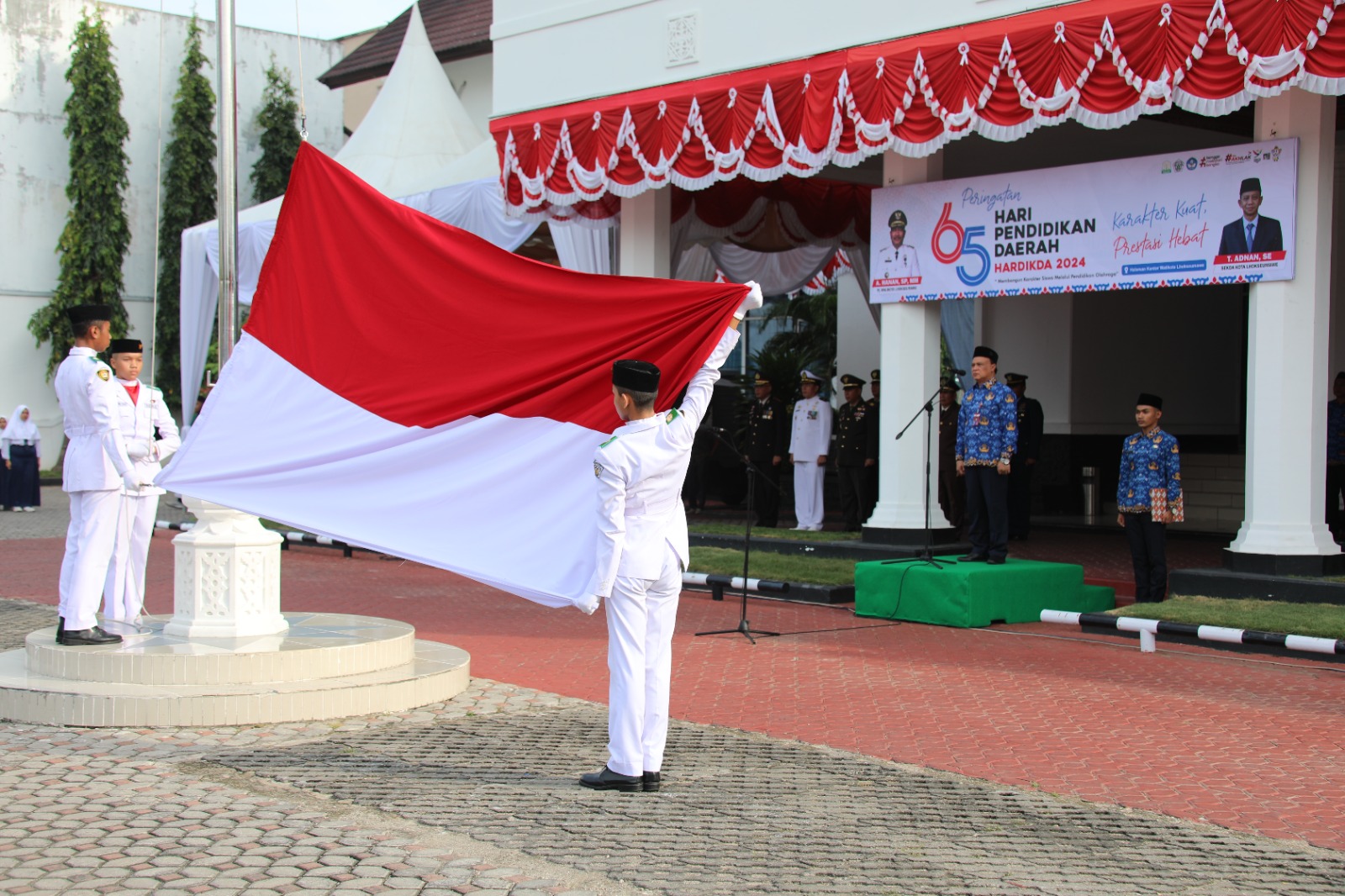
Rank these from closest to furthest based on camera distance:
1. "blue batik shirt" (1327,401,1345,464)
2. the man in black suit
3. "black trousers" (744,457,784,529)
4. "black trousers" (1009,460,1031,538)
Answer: the man in black suit, "blue batik shirt" (1327,401,1345,464), "black trousers" (1009,460,1031,538), "black trousers" (744,457,784,529)

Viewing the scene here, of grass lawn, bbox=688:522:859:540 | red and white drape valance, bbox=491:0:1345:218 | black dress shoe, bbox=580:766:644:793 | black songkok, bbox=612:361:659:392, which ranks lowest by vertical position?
black dress shoe, bbox=580:766:644:793

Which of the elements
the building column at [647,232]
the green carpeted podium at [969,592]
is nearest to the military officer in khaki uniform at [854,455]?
the building column at [647,232]

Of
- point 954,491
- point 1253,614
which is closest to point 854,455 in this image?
point 954,491

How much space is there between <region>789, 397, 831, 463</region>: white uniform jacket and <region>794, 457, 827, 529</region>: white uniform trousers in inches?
3.4

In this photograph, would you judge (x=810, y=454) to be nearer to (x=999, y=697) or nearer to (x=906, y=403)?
(x=906, y=403)

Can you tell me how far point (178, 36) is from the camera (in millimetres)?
32250

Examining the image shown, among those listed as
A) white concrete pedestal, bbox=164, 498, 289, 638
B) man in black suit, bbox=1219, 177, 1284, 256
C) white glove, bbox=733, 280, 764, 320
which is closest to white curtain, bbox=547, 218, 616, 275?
man in black suit, bbox=1219, 177, 1284, 256

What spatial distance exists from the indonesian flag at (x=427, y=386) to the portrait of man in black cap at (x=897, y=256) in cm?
659

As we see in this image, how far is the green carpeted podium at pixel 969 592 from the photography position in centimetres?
1084

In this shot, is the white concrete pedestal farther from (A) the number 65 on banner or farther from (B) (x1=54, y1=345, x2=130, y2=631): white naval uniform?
(A) the number 65 on banner

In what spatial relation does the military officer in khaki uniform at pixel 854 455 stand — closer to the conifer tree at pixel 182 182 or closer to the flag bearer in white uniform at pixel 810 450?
the flag bearer in white uniform at pixel 810 450

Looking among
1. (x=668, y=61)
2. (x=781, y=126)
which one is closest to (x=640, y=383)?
(x=781, y=126)

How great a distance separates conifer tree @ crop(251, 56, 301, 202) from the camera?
108 ft

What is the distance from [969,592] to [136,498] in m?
5.96
